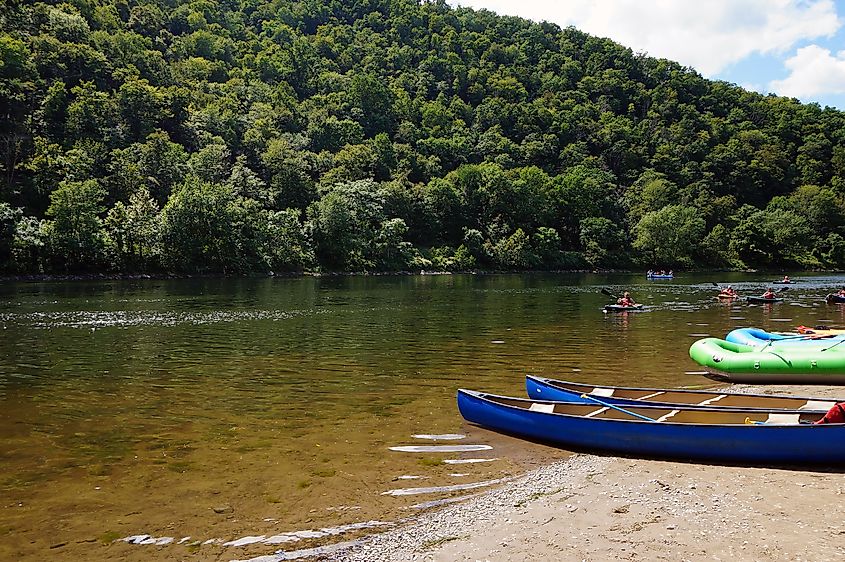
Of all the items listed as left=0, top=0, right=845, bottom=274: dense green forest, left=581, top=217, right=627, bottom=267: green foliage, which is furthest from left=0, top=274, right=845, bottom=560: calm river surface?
left=581, top=217, right=627, bottom=267: green foliage

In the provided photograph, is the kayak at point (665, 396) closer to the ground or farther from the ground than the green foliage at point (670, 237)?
closer to the ground

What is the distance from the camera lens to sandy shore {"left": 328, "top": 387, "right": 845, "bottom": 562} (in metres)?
8.21

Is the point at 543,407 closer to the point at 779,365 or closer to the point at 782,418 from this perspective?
the point at 782,418

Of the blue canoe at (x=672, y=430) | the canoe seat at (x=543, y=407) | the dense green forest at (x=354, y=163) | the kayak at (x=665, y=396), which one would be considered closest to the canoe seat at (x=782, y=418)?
the blue canoe at (x=672, y=430)

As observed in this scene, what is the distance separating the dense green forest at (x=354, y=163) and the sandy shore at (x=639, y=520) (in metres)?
80.0

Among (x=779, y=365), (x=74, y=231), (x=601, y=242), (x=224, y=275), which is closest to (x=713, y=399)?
(x=779, y=365)

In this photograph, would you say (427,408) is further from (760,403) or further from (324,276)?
(324,276)

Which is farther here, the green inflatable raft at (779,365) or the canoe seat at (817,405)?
the green inflatable raft at (779,365)

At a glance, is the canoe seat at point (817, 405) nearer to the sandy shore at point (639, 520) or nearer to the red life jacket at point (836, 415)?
the red life jacket at point (836, 415)

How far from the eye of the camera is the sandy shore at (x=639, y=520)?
821 cm

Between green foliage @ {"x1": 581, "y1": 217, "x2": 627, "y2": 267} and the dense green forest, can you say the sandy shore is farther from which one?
green foliage @ {"x1": 581, "y1": 217, "x2": 627, "y2": 267}

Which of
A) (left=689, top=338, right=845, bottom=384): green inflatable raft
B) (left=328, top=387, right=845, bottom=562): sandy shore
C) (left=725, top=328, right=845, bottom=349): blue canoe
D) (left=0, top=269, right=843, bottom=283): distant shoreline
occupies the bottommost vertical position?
(left=328, top=387, right=845, bottom=562): sandy shore

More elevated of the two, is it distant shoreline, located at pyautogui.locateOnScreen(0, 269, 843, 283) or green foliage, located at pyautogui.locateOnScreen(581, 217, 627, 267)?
green foliage, located at pyautogui.locateOnScreen(581, 217, 627, 267)

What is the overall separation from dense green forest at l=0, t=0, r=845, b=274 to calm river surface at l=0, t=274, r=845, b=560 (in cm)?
5165
